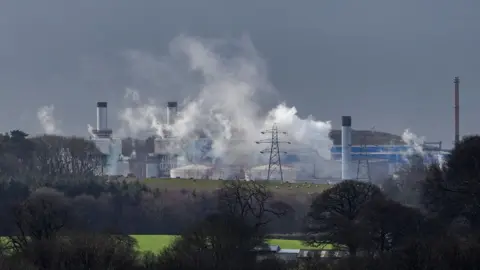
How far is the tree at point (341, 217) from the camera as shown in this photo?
27688 mm

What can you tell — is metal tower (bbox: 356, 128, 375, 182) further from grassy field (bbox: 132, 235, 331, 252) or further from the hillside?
grassy field (bbox: 132, 235, 331, 252)

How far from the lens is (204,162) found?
85125 mm

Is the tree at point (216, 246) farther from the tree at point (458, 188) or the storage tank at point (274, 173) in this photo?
the storage tank at point (274, 173)

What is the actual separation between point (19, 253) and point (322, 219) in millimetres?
8006

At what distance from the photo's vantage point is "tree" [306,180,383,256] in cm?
2769

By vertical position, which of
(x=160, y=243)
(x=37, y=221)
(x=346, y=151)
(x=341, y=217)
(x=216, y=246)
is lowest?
(x=160, y=243)

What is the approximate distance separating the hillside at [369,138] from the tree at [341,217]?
73.8m

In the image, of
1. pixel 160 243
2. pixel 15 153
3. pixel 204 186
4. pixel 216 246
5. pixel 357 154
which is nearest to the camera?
pixel 216 246

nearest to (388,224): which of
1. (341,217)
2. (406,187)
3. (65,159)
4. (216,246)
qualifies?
(341,217)

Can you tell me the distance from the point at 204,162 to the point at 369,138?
32.2 metres

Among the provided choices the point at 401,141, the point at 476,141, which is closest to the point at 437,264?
the point at 476,141

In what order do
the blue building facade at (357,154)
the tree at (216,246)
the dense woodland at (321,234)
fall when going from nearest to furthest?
the dense woodland at (321,234)
the tree at (216,246)
the blue building facade at (357,154)

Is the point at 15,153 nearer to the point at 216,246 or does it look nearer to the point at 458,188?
the point at 458,188

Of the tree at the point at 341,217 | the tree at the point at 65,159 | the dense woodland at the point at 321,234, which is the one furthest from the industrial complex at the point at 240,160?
the tree at the point at 341,217
